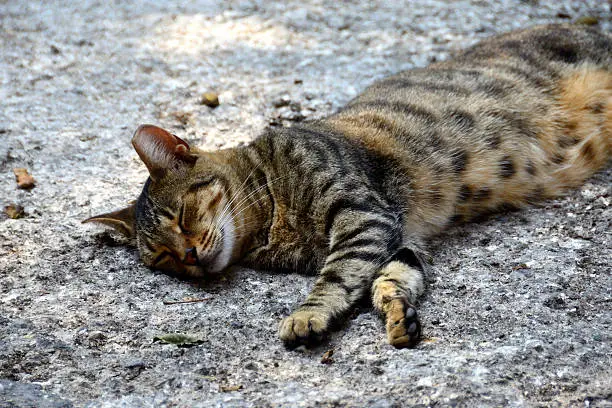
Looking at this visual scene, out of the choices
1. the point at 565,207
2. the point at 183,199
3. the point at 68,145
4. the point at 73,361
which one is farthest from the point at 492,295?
the point at 68,145

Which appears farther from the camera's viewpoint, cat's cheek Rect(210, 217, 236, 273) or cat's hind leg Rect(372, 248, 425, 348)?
cat's cheek Rect(210, 217, 236, 273)

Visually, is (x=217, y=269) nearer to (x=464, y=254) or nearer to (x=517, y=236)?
(x=464, y=254)

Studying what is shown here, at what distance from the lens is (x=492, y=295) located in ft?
9.96

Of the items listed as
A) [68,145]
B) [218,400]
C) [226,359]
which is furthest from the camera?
[68,145]

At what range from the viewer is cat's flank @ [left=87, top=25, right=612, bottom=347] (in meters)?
3.19

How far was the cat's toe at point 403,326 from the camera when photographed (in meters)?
2.73

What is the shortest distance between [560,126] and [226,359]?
243cm

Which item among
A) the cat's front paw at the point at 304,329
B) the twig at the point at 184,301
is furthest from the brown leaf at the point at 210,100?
the cat's front paw at the point at 304,329

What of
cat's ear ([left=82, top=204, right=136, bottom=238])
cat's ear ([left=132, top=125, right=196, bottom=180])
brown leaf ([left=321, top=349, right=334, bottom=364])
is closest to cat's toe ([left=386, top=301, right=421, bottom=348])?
brown leaf ([left=321, top=349, right=334, bottom=364])

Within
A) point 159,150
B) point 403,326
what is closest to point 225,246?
point 159,150

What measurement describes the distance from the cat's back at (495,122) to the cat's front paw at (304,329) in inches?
40.5

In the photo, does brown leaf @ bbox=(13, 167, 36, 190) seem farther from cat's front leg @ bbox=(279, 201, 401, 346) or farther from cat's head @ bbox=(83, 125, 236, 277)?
cat's front leg @ bbox=(279, 201, 401, 346)

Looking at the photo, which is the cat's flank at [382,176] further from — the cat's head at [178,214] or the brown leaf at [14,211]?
the brown leaf at [14,211]

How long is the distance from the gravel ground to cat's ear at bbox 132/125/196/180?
1.62ft
